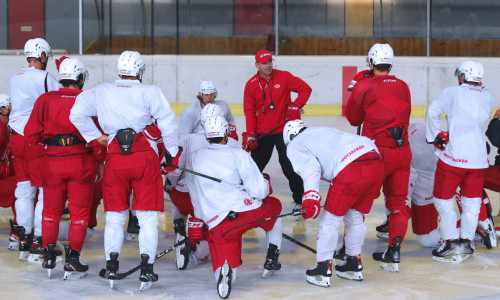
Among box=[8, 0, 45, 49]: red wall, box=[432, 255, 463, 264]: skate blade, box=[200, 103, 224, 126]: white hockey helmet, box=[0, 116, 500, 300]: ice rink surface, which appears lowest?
box=[0, 116, 500, 300]: ice rink surface

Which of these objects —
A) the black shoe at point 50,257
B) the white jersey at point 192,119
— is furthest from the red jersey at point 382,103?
the black shoe at point 50,257

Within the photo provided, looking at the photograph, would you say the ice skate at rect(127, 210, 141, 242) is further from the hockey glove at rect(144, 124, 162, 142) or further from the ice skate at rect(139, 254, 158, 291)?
the hockey glove at rect(144, 124, 162, 142)

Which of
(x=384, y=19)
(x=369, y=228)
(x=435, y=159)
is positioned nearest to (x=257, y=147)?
(x=369, y=228)

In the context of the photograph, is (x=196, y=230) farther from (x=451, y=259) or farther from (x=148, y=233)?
(x=451, y=259)

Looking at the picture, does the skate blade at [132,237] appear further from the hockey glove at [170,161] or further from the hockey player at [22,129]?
the hockey glove at [170,161]

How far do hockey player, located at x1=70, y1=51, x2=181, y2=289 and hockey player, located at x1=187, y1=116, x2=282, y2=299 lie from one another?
0.24 meters

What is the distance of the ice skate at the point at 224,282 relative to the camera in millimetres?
4914

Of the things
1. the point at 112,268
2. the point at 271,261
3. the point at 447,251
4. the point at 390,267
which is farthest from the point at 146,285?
the point at 447,251

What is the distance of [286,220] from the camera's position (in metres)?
7.18

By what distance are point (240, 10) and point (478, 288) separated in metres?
10.3

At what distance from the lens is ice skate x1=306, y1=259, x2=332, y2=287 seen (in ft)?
17.0

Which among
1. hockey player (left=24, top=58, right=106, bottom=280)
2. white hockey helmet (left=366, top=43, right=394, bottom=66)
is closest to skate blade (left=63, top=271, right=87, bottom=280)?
hockey player (left=24, top=58, right=106, bottom=280)

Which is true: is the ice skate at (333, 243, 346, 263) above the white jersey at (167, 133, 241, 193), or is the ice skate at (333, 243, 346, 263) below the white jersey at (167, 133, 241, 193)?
below

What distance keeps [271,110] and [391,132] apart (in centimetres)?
193
